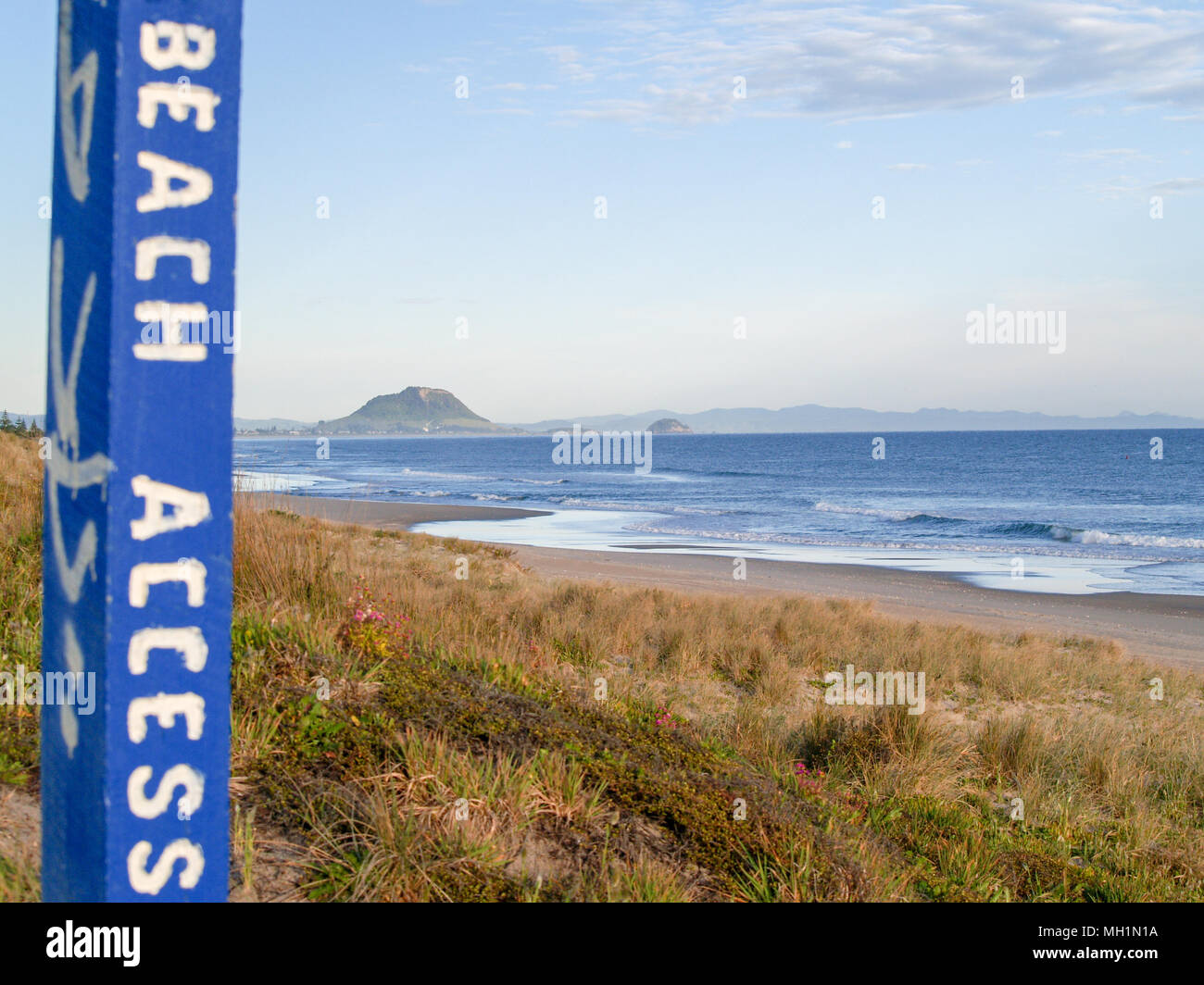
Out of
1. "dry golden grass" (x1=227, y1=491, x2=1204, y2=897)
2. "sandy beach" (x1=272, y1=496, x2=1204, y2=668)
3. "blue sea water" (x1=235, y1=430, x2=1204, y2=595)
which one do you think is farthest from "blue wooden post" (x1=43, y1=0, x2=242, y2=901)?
"sandy beach" (x1=272, y1=496, x2=1204, y2=668)

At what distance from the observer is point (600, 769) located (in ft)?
13.3

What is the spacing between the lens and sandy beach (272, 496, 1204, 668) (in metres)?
15.3

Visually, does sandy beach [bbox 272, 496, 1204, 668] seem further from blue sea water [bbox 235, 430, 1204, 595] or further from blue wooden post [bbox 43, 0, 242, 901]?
blue wooden post [bbox 43, 0, 242, 901]

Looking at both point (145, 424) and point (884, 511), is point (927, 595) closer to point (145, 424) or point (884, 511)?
point (145, 424)

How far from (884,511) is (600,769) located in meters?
40.5

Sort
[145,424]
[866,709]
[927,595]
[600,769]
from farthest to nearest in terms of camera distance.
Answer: [927,595] → [866,709] → [600,769] → [145,424]

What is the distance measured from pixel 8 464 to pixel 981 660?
12932mm

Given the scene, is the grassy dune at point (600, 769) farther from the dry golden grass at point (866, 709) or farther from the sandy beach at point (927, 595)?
the sandy beach at point (927, 595)

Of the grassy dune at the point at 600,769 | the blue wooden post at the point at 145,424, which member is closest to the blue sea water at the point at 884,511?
the grassy dune at the point at 600,769

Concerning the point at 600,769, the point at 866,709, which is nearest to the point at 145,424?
the point at 600,769

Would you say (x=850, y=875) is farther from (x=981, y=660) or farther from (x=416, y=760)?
(x=981, y=660)

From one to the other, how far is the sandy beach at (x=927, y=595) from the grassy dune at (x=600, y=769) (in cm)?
682
